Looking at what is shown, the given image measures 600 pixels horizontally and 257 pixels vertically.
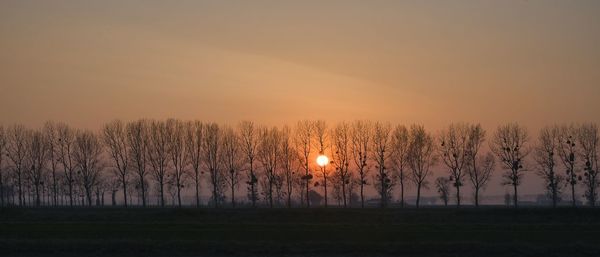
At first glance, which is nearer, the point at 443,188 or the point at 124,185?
the point at 124,185

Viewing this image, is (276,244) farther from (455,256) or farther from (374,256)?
(455,256)

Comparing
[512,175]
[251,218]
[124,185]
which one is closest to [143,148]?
[124,185]

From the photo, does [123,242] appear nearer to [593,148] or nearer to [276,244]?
[276,244]

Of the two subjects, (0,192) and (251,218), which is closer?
(251,218)

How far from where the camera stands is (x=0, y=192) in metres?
124

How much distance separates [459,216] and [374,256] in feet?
114

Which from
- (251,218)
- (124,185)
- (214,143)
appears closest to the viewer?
(251,218)

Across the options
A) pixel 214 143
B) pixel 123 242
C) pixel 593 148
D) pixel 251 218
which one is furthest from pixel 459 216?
pixel 214 143

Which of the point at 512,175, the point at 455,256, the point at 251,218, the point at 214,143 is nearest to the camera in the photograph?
the point at 455,256

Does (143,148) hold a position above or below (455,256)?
above

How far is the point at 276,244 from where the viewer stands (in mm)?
39281

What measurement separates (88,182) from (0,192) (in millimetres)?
18609

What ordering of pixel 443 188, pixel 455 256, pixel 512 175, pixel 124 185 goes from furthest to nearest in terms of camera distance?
pixel 443 188 → pixel 124 185 → pixel 512 175 → pixel 455 256

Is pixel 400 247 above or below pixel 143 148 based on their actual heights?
below
